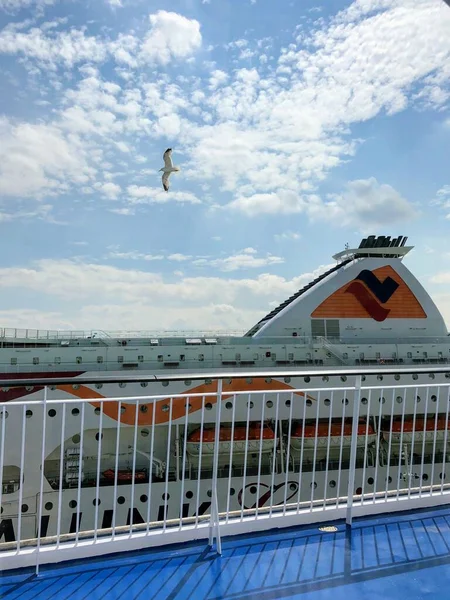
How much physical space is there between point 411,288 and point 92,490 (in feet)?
44.3

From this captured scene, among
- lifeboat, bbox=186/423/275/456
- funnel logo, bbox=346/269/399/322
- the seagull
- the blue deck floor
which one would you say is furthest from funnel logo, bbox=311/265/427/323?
the blue deck floor

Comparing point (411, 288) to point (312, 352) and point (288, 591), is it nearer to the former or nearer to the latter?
point (312, 352)

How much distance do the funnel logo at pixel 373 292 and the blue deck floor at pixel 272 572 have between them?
14.6 meters

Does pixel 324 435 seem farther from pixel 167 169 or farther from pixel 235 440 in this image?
pixel 167 169

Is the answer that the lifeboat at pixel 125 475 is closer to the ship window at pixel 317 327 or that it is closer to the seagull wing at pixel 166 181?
the seagull wing at pixel 166 181

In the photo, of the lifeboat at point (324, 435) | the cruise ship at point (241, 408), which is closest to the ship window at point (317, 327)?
the cruise ship at point (241, 408)

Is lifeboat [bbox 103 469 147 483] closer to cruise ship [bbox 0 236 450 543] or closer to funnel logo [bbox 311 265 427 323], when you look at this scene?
cruise ship [bbox 0 236 450 543]

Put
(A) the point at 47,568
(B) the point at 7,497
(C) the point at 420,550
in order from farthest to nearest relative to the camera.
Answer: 1. (B) the point at 7,497
2. (C) the point at 420,550
3. (A) the point at 47,568

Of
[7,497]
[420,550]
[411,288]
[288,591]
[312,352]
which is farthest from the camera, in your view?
[411,288]

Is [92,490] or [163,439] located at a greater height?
[163,439]

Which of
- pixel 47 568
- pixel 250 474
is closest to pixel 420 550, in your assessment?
pixel 47 568

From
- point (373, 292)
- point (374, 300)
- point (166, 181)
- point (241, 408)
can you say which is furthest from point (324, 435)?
point (373, 292)

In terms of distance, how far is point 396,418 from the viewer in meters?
13.3

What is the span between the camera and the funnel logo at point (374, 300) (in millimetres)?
17266
